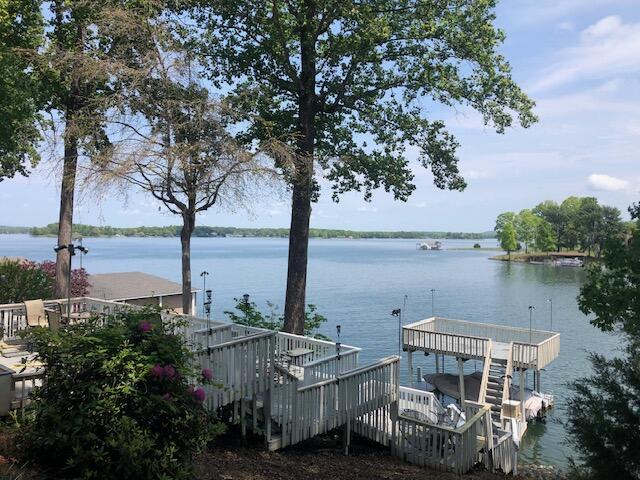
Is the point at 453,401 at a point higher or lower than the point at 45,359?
lower

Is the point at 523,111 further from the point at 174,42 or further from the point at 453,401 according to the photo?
the point at 453,401

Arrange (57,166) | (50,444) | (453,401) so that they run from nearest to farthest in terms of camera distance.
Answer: (50,444)
(57,166)
(453,401)

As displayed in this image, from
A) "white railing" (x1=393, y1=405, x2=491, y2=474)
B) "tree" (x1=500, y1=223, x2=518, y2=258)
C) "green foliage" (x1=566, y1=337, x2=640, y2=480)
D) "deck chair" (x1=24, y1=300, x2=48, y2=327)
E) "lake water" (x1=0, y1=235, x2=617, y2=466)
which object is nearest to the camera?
"green foliage" (x1=566, y1=337, x2=640, y2=480)

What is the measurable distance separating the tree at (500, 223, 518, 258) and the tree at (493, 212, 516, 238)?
16.1 feet

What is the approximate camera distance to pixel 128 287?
2453cm

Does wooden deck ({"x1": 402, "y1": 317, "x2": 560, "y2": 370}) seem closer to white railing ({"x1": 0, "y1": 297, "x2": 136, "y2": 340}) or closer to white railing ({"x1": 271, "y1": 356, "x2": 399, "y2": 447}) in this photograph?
white railing ({"x1": 271, "y1": 356, "x2": 399, "y2": 447})

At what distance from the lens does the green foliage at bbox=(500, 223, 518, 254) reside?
118 metres

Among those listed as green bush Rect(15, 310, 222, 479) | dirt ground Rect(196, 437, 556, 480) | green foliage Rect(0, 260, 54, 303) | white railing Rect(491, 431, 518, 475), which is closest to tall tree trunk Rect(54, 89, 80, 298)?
green foliage Rect(0, 260, 54, 303)

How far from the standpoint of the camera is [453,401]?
20.0 metres

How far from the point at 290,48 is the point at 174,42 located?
13.3 ft

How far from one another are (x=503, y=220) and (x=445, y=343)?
12056 cm

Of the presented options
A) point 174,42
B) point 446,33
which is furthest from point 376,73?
point 174,42

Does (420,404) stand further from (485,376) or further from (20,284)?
(20,284)

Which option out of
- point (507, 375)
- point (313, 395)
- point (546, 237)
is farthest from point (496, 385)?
point (546, 237)
